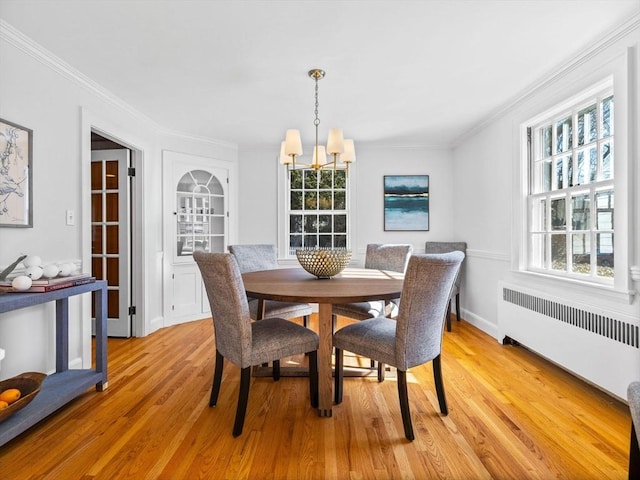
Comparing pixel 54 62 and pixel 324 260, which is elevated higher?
pixel 54 62

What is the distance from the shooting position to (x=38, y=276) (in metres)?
2.01

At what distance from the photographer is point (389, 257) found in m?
3.35

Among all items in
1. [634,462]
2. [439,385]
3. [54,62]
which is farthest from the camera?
[54,62]

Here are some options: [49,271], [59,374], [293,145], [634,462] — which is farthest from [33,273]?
[634,462]

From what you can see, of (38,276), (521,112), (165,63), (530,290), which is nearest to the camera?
(38,276)

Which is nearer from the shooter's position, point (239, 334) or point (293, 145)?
point (239, 334)

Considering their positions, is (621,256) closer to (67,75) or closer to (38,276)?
(38,276)

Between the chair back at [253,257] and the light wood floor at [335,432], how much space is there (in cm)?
98

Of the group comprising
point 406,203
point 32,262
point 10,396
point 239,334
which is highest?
point 406,203

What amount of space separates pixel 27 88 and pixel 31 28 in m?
0.38

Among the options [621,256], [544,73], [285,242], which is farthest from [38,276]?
[544,73]

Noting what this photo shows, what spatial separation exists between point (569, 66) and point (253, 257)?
2919 millimetres

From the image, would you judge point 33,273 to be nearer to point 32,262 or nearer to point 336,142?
point 32,262

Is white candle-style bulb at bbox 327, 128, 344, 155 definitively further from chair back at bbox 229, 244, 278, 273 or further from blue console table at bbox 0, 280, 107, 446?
blue console table at bbox 0, 280, 107, 446
